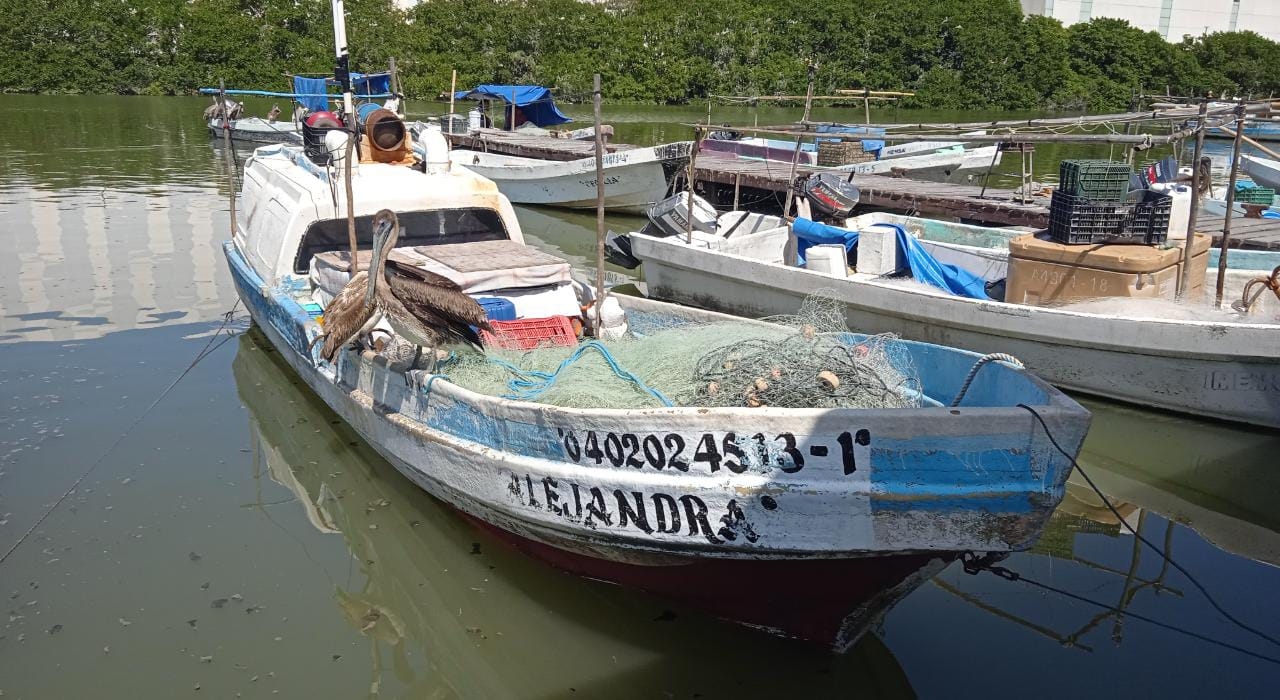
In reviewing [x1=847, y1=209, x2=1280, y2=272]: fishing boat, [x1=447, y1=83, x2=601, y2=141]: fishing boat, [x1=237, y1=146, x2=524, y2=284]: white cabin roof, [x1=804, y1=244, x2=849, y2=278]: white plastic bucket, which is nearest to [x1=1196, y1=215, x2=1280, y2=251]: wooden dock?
[x1=847, y1=209, x2=1280, y2=272]: fishing boat

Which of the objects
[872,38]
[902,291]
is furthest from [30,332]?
[872,38]

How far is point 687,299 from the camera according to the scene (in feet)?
37.6

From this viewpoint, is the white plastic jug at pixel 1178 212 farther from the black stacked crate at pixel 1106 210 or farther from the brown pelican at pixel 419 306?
the brown pelican at pixel 419 306

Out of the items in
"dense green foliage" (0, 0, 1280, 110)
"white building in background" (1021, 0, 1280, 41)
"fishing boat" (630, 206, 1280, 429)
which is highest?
"white building in background" (1021, 0, 1280, 41)

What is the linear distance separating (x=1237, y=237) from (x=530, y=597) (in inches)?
415

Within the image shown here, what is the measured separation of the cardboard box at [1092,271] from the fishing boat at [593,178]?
7.93 meters

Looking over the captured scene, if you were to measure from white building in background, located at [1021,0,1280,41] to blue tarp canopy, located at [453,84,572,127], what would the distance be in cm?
3627

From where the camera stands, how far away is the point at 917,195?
15.6 metres

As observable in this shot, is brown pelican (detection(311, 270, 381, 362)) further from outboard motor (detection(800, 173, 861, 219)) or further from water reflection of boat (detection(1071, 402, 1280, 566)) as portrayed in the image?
outboard motor (detection(800, 173, 861, 219))

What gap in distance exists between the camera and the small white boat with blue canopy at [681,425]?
3857 mm

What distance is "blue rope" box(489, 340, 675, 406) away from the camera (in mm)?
5219

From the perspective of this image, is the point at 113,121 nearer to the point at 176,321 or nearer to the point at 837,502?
the point at 176,321

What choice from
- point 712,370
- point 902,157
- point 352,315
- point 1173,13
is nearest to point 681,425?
point 712,370

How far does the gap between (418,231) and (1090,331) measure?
5845 millimetres
